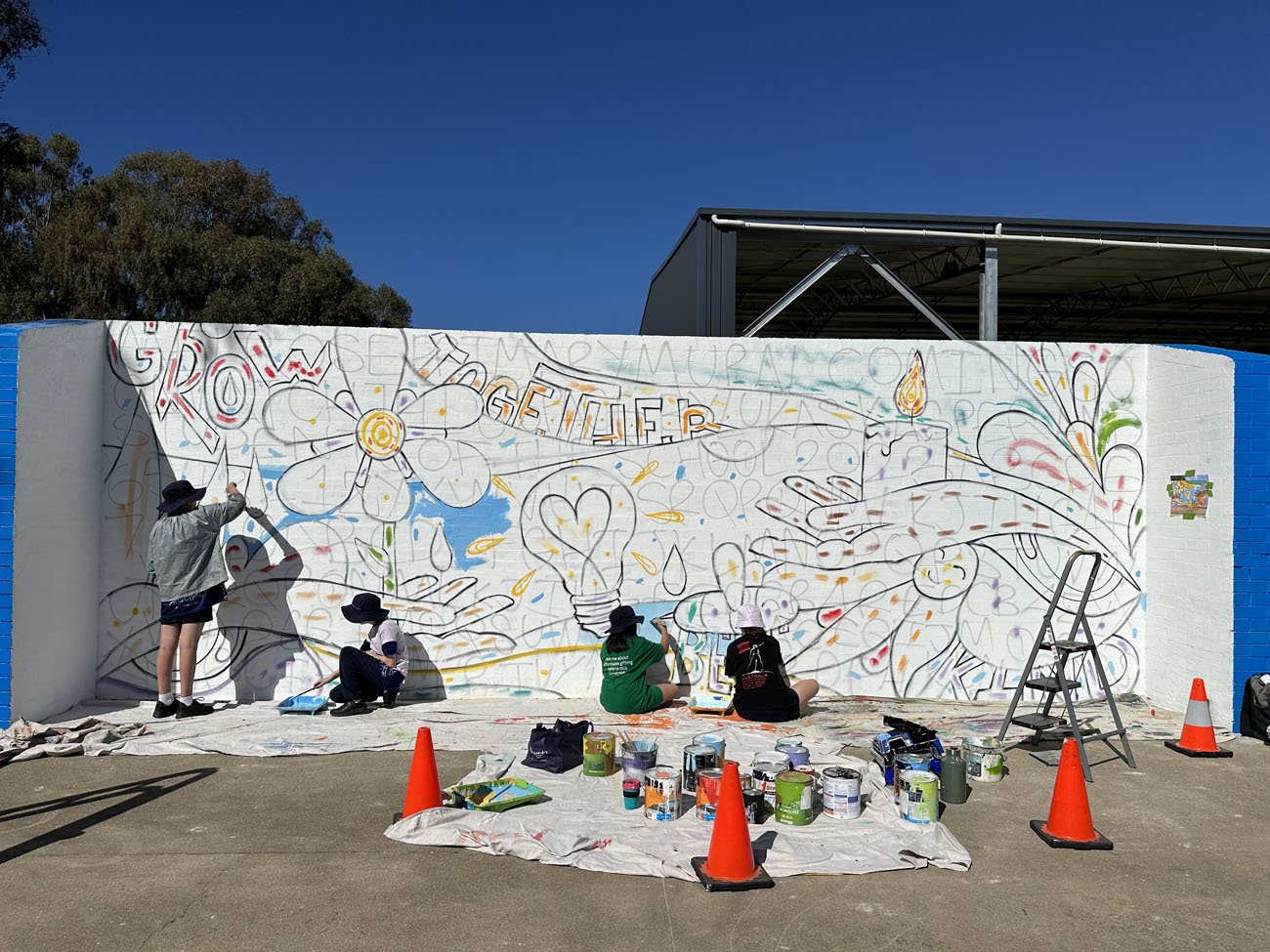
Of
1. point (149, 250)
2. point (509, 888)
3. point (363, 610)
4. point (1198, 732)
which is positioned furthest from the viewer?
point (149, 250)

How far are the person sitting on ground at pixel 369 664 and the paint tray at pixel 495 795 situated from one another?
198 centimetres

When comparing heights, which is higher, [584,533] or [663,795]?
[584,533]

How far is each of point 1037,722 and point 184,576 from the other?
6149 mm

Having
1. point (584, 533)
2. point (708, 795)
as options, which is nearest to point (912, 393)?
point (584, 533)

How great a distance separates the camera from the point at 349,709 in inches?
275

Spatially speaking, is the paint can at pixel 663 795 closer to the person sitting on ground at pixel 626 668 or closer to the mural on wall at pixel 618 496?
the person sitting on ground at pixel 626 668

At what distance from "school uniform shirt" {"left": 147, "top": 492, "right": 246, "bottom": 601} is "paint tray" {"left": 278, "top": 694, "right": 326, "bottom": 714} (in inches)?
41.9

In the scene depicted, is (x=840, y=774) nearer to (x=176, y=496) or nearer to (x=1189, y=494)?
(x=1189, y=494)

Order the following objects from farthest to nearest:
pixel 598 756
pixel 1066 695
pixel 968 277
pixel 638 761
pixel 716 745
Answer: pixel 968 277, pixel 1066 695, pixel 598 756, pixel 716 745, pixel 638 761

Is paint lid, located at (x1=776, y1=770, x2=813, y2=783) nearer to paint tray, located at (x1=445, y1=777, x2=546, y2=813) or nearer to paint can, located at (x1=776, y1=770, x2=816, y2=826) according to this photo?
paint can, located at (x1=776, y1=770, x2=816, y2=826)

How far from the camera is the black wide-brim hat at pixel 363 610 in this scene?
7148 millimetres

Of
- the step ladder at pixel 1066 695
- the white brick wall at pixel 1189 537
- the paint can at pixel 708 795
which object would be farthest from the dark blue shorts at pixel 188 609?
the white brick wall at pixel 1189 537

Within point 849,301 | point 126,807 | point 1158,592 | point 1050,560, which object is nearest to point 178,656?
point 126,807

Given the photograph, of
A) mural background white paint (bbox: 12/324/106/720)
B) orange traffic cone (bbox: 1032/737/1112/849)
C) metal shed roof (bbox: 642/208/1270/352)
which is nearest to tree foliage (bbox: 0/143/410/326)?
metal shed roof (bbox: 642/208/1270/352)
